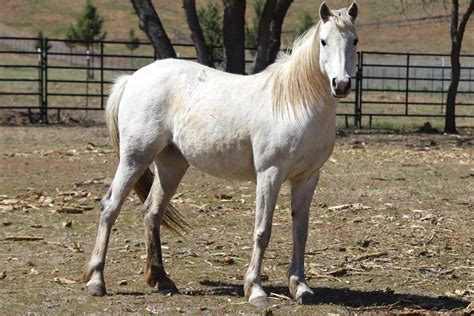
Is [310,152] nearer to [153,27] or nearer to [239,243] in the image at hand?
[239,243]

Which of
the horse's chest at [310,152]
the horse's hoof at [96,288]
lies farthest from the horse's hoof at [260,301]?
the horse's hoof at [96,288]

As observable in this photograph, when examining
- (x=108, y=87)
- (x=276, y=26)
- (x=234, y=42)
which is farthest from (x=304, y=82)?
(x=108, y=87)

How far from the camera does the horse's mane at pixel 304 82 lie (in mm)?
6352

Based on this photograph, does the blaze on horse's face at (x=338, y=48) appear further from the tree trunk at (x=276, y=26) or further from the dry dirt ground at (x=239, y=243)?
the tree trunk at (x=276, y=26)

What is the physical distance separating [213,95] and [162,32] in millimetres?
10755

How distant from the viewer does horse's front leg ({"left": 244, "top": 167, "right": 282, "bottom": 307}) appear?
6320mm

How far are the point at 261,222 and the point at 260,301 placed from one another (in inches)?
21.7

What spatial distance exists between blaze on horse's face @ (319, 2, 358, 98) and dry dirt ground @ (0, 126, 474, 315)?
1560 millimetres

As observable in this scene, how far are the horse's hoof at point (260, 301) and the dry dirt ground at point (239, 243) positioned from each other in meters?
0.06

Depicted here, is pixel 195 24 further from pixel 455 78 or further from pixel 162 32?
pixel 455 78

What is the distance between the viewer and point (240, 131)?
6543 millimetres

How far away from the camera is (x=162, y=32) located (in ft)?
57.0

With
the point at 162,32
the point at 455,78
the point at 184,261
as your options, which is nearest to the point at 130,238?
the point at 184,261

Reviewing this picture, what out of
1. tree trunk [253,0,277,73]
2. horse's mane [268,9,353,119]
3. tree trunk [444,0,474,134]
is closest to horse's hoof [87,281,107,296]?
horse's mane [268,9,353,119]
